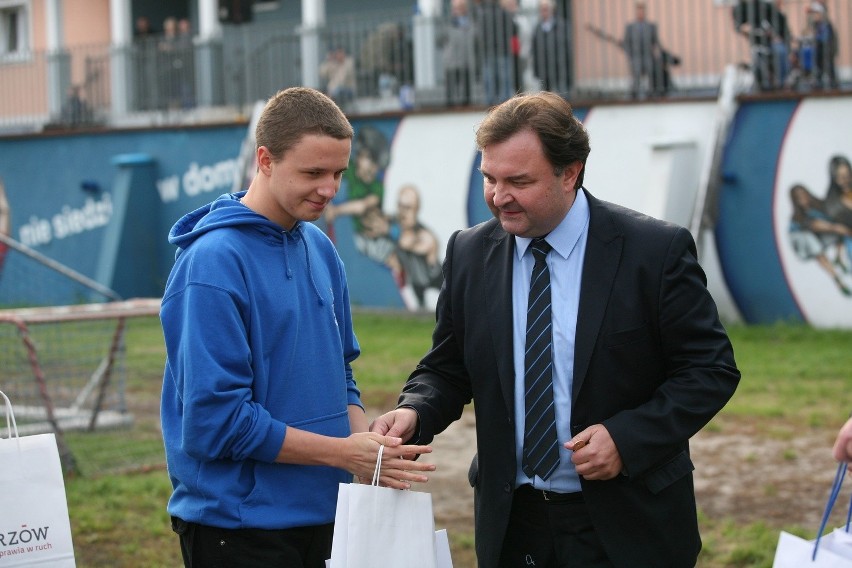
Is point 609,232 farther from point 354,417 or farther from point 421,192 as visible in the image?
point 421,192

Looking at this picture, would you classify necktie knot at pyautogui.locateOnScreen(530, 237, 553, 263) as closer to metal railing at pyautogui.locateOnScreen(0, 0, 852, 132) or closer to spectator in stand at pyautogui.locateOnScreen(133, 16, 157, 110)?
metal railing at pyautogui.locateOnScreen(0, 0, 852, 132)

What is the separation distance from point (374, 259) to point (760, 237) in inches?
226

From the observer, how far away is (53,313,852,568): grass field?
6691 millimetres

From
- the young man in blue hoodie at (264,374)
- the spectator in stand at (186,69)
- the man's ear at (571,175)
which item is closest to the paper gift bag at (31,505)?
the young man in blue hoodie at (264,374)

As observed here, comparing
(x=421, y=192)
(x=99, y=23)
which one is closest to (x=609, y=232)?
(x=421, y=192)

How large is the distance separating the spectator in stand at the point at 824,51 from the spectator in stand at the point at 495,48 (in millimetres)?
4006

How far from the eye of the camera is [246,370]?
3365mm

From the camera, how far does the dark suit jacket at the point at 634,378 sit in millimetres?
3508

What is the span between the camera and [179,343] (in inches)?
133

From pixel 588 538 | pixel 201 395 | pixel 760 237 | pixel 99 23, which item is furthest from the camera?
pixel 99 23

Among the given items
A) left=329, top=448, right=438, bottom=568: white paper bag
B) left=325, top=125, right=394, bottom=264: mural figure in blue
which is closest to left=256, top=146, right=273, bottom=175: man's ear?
left=329, top=448, right=438, bottom=568: white paper bag

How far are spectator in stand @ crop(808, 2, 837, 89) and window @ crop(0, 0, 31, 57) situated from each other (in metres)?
18.8

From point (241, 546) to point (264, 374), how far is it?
483 millimetres

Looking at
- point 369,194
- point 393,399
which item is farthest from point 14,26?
point 393,399
